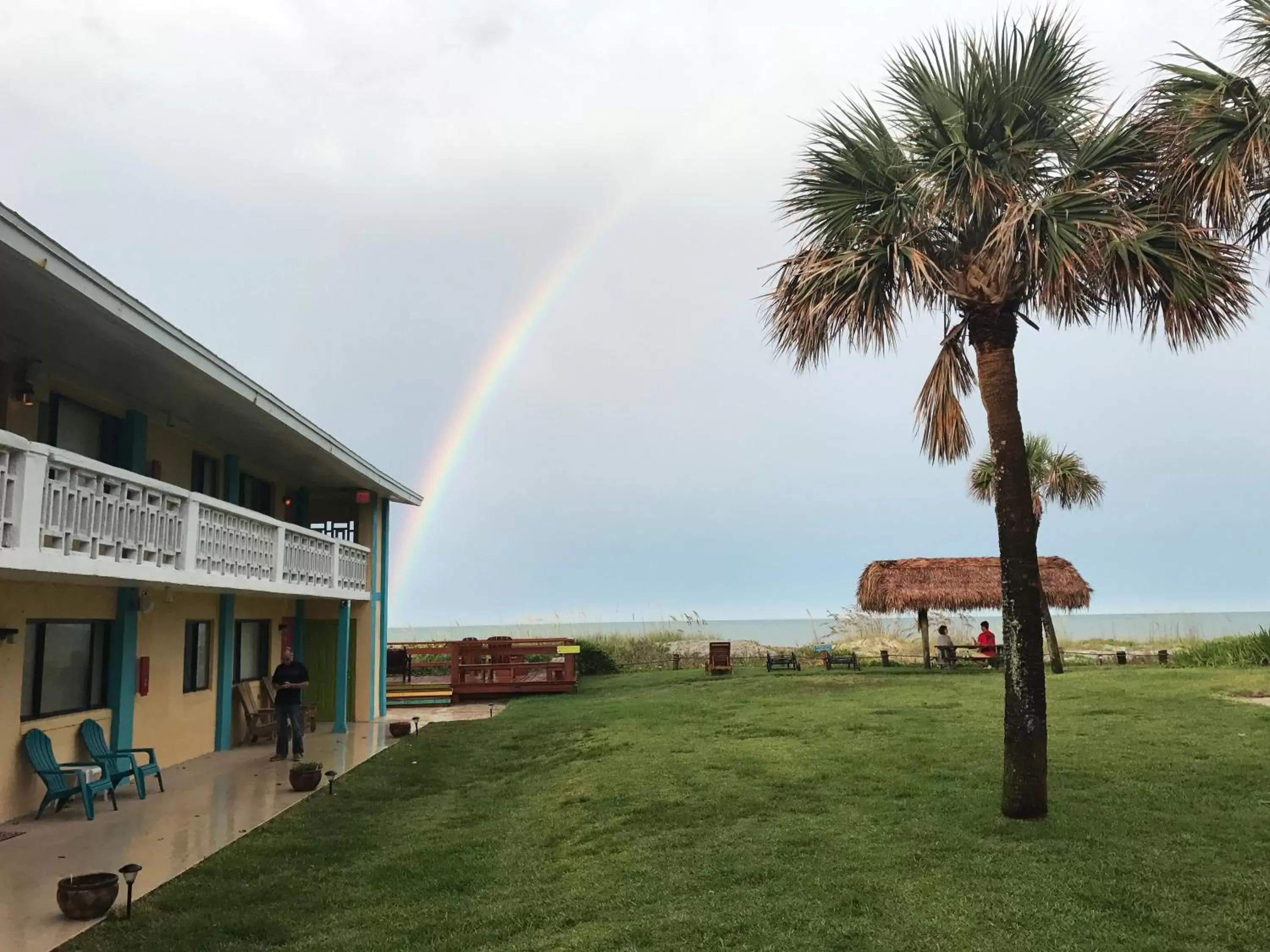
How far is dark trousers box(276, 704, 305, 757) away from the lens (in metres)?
13.7

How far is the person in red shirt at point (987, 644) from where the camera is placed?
24156mm

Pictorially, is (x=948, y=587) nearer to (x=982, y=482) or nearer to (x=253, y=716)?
(x=982, y=482)

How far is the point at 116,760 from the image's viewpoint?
35.3 feet

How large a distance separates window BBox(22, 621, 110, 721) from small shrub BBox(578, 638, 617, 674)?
1797 cm

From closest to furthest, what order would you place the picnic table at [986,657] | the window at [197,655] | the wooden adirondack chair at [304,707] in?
1. the window at [197,655]
2. the wooden adirondack chair at [304,707]
3. the picnic table at [986,657]

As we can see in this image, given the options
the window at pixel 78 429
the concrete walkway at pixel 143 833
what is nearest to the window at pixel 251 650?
the concrete walkway at pixel 143 833

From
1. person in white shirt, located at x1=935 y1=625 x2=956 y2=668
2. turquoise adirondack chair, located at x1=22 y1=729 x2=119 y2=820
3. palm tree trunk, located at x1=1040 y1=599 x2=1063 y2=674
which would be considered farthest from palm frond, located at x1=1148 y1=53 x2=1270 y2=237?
person in white shirt, located at x1=935 y1=625 x2=956 y2=668

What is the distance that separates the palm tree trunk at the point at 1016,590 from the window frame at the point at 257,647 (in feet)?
41.4

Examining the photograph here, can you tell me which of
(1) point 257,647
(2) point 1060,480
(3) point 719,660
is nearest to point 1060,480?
(2) point 1060,480

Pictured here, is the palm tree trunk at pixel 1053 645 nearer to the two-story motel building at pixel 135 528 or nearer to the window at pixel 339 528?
the two-story motel building at pixel 135 528

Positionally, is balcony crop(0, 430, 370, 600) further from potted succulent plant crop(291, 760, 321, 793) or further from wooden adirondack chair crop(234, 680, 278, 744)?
wooden adirondack chair crop(234, 680, 278, 744)

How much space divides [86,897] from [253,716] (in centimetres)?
1009

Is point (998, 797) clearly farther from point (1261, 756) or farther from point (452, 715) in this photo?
point (452, 715)

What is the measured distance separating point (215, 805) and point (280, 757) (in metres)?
3.46
